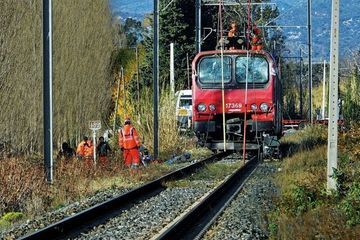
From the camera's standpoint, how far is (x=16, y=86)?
28219 millimetres

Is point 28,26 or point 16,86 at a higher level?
point 28,26

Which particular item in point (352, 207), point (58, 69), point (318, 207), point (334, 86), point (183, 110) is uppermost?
point (58, 69)

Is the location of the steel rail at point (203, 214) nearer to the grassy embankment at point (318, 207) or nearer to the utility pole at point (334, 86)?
the grassy embankment at point (318, 207)

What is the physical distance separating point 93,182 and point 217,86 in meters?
7.30

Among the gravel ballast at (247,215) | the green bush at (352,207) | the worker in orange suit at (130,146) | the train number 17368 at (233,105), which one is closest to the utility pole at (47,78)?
the gravel ballast at (247,215)

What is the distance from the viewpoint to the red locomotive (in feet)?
74.9

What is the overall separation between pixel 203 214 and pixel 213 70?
11935 millimetres

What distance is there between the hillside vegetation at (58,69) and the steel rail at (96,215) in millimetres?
9914

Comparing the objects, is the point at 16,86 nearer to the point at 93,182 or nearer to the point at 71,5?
the point at 71,5

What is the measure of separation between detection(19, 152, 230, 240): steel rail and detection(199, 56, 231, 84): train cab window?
21.2 feet

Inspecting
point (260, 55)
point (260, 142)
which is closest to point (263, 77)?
point (260, 55)

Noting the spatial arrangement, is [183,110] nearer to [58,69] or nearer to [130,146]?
[58,69]

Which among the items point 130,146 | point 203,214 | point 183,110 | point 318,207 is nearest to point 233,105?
point 130,146

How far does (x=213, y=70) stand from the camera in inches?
925
